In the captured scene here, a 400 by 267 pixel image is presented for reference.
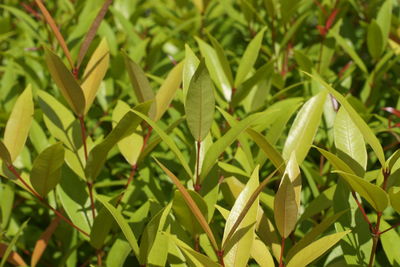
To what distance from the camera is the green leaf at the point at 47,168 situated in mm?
965

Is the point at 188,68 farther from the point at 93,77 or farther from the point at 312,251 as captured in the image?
the point at 312,251

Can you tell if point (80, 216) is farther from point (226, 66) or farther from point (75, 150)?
point (226, 66)

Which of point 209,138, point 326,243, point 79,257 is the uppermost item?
point 209,138

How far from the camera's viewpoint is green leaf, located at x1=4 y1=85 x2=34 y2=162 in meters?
1.02

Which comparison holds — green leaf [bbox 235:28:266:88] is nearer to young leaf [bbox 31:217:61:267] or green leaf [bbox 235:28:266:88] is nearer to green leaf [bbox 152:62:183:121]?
green leaf [bbox 152:62:183:121]

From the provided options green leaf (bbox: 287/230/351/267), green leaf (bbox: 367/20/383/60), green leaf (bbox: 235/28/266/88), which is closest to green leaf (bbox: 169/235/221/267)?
green leaf (bbox: 287/230/351/267)

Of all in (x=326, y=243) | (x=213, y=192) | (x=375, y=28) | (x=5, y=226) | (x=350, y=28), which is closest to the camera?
(x=326, y=243)

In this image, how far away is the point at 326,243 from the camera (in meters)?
0.78

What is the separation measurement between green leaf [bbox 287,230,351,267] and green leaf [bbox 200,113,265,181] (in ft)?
0.62

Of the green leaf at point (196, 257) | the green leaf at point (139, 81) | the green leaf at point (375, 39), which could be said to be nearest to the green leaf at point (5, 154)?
the green leaf at point (139, 81)

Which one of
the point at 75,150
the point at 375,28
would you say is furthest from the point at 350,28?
the point at 75,150

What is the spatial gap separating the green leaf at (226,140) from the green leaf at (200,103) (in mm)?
32

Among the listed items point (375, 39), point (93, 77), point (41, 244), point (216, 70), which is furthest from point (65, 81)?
point (375, 39)

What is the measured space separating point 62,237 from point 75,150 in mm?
217
